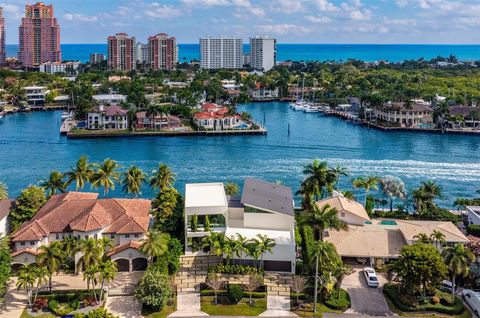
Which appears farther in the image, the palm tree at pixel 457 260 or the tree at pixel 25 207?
the tree at pixel 25 207

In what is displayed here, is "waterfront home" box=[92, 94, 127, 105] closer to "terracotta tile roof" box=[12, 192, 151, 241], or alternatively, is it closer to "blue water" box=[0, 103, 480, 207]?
"blue water" box=[0, 103, 480, 207]

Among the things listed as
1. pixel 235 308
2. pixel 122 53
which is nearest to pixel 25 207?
pixel 235 308

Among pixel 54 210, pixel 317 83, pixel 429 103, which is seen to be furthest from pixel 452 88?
pixel 54 210

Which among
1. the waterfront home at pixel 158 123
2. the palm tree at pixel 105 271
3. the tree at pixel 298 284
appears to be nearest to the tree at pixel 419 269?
the tree at pixel 298 284

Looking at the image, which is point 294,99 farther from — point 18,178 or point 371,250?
point 371,250

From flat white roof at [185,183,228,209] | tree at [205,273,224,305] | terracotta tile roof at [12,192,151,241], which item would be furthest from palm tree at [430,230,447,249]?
terracotta tile roof at [12,192,151,241]

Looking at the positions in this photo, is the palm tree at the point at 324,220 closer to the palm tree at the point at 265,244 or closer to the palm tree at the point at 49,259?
the palm tree at the point at 265,244

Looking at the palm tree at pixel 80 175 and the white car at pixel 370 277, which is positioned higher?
the palm tree at pixel 80 175
